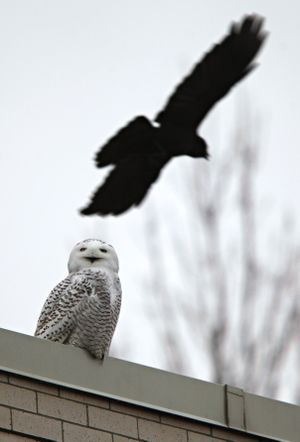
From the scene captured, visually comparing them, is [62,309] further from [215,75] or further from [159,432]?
[215,75]

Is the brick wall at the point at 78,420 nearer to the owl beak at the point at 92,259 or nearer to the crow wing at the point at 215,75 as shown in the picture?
the owl beak at the point at 92,259

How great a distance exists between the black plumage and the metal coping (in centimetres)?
103

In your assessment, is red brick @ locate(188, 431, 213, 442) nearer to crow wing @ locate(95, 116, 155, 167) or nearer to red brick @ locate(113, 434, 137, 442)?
red brick @ locate(113, 434, 137, 442)

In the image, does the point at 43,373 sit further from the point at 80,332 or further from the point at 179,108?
the point at 179,108

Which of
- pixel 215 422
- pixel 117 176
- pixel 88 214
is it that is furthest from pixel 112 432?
pixel 117 176

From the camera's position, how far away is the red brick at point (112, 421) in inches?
301

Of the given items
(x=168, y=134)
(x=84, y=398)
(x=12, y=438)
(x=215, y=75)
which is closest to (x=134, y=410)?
(x=84, y=398)

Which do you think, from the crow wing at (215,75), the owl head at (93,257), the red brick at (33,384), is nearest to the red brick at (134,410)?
the red brick at (33,384)

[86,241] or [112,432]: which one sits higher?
[86,241]

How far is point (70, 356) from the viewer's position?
794 centimetres

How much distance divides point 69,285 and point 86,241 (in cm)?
58

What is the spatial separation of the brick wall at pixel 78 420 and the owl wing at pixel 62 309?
0.98 metres

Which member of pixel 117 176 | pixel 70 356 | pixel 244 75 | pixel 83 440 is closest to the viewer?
pixel 83 440

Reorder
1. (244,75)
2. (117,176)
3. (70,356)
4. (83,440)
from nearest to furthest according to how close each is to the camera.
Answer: (83,440), (70,356), (244,75), (117,176)
